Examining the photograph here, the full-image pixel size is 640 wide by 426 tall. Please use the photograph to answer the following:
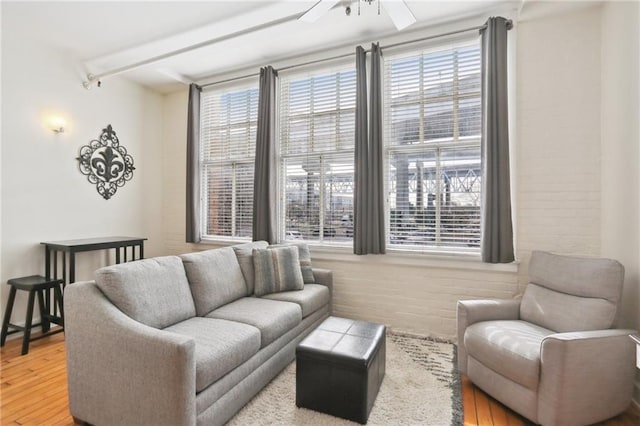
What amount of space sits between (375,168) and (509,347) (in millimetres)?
1920

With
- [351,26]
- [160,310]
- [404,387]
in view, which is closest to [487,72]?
[351,26]

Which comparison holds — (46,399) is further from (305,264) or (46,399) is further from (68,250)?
(305,264)

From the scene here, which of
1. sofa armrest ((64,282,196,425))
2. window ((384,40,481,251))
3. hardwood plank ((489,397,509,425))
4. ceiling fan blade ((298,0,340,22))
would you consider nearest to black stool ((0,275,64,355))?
sofa armrest ((64,282,196,425))

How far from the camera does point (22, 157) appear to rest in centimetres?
320

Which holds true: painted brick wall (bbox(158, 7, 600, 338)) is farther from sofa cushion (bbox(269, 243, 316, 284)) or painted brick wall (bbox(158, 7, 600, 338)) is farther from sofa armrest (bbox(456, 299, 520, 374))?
sofa cushion (bbox(269, 243, 316, 284))

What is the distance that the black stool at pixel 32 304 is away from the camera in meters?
2.86

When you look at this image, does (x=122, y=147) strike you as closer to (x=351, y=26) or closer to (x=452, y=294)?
(x=351, y=26)

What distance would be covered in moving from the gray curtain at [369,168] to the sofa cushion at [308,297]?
1.80 ft

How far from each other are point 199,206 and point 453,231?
3250 mm

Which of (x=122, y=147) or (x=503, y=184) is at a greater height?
(x=122, y=147)

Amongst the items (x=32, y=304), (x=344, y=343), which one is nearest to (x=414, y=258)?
(x=344, y=343)

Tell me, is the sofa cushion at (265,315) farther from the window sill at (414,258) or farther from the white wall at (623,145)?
the white wall at (623,145)

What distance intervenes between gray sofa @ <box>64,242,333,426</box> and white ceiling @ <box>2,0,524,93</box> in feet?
7.43

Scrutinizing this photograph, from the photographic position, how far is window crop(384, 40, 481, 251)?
3.09 meters
